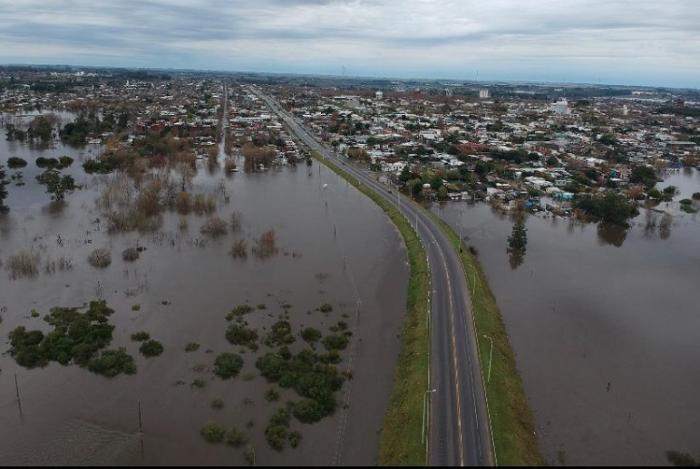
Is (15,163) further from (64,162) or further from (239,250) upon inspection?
(239,250)

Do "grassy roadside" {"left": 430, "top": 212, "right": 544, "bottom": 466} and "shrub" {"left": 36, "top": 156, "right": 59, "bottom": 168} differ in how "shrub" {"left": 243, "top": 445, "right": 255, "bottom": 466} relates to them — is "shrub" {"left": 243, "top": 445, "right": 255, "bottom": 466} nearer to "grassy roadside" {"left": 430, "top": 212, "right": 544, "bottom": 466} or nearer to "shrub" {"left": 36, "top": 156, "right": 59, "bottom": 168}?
"grassy roadside" {"left": 430, "top": 212, "right": 544, "bottom": 466}

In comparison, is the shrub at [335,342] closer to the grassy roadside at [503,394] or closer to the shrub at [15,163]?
the grassy roadside at [503,394]

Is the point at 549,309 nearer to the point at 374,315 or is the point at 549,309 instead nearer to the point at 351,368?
the point at 374,315

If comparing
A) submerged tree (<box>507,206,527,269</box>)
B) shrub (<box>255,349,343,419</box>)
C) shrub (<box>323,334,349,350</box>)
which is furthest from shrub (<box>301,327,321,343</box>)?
submerged tree (<box>507,206,527,269</box>)

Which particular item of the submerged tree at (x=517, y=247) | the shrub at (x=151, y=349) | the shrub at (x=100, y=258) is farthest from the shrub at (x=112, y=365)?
the submerged tree at (x=517, y=247)

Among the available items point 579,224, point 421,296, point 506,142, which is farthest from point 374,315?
point 506,142

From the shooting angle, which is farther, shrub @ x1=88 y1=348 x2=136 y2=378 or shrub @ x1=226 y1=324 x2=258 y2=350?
shrub @ x1=226 y1=324 x2=258 y2=350
